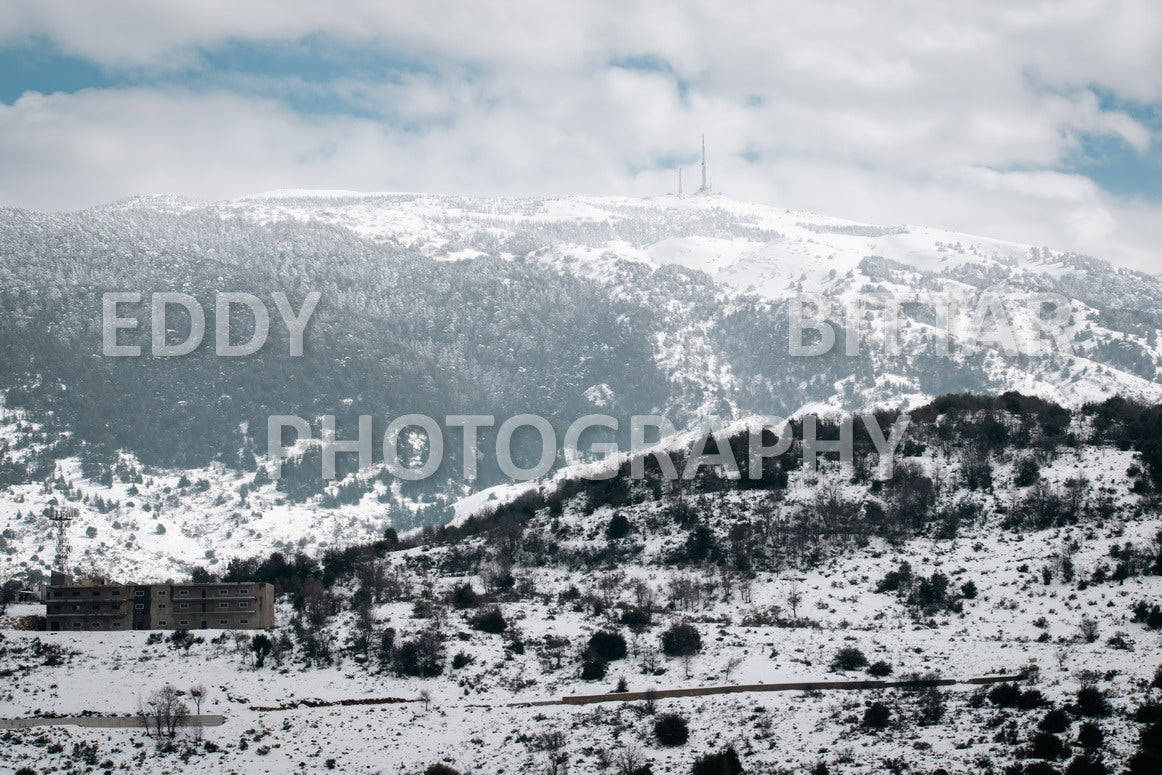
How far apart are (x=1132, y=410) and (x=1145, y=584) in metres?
60.9

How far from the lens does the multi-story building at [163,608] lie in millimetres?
133000

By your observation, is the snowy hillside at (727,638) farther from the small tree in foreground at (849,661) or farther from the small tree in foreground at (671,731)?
the small tree in foreground at (671,731)

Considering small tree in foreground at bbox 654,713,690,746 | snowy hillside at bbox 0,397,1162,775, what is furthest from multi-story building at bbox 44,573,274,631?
→ small tree in foreground at bbox 654,713,690,746

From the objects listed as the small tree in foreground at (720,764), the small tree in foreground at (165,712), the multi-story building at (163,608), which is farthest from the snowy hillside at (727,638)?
the multi-story building at (163,608)

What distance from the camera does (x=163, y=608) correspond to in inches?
5281

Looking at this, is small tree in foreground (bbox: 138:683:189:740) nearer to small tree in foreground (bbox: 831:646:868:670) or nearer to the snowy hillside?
the snowy hillside

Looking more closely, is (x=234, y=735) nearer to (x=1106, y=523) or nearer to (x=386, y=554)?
(x=386, y=554)

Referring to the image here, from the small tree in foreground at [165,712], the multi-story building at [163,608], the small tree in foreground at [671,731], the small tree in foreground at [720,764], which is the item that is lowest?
the small tree in foreground at [720,764]

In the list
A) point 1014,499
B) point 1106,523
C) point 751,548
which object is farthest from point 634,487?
point 1106,523

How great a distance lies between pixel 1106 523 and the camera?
142875 mm

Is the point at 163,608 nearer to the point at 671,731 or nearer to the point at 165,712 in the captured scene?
the point at 165,712

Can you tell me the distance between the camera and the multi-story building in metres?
A: 133

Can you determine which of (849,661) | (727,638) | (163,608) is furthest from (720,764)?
(163,608)

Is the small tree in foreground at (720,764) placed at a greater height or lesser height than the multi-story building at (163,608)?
lesser
